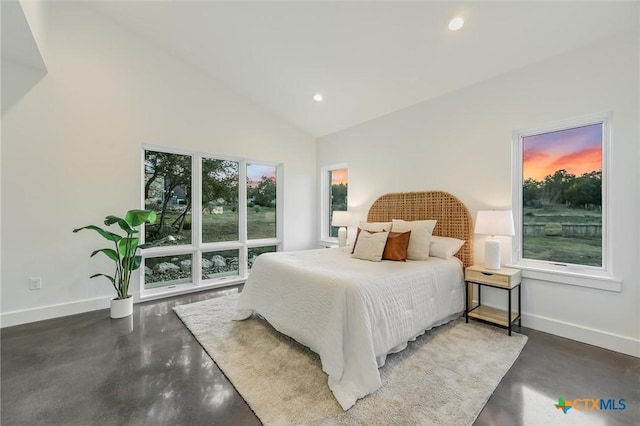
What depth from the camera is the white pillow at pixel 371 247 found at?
9.50 ft

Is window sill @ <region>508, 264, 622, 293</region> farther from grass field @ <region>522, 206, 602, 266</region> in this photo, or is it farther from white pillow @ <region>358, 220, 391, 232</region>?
white pillow @ <region>358, 220, 391, 232</region>

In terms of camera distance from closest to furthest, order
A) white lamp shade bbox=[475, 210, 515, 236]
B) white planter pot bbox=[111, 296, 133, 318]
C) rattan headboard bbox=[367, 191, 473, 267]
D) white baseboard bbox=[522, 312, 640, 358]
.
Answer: white baseboard bbox=[522, 312, 640, 358] → white lamp shade bbox=[475, 210, 515, 236] → white planter pot bbox=[111, 296, 133, 318] → rattan headboard bbox=[367, 191, 473, 267]

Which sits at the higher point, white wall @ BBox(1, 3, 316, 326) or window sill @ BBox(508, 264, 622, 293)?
white wall @ BBox(1, 3, 316, 326)

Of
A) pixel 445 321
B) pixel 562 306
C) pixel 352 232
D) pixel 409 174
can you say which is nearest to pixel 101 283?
pixel 352 232

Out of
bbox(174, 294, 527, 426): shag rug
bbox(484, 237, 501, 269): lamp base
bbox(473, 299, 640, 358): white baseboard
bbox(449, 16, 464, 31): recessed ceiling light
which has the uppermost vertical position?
bbox(449, 16, 464, 31): recessed ceiling light

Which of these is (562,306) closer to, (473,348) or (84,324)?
(473,348)

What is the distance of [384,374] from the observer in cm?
190

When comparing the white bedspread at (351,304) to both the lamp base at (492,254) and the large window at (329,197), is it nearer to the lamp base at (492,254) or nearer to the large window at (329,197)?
the lamp base at (492,254)

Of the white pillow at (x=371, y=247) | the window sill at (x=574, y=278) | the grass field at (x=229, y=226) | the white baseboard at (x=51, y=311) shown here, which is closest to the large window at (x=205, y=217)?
the grass field at (x=229, y=226)

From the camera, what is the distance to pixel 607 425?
1.49 m

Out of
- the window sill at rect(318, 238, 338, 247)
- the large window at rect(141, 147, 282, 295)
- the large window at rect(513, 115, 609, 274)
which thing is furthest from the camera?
the window sill at rect(318, 238, 338, 247)

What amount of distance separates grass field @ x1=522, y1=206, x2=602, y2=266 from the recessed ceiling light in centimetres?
203

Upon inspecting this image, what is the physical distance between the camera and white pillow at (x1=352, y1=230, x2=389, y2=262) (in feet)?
9.50

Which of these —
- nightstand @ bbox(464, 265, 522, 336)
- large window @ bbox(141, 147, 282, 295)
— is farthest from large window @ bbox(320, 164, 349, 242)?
nightstand @ bbox(464, 265, 522, 336)
